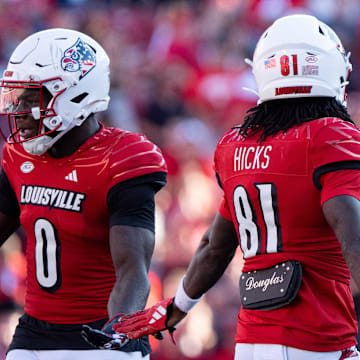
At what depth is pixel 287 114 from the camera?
2.94m

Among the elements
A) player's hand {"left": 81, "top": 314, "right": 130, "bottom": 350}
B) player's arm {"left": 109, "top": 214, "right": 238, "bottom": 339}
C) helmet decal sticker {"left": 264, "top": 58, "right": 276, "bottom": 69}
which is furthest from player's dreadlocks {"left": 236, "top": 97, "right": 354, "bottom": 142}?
player's hand {"left": 81, "top": 314, "right": 130, "bottom": 350}

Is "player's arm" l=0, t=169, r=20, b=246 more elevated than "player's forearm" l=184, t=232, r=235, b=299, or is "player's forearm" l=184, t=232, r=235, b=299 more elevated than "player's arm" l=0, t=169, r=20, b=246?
"player's arm" l=0, t=169, r=20, b=246

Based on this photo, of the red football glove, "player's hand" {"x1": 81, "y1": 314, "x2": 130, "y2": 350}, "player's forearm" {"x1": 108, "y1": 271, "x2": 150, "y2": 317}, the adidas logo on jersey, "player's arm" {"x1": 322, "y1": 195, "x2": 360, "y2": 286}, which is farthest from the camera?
the adidas logo on jersey

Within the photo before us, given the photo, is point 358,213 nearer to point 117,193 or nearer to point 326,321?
point 326,321

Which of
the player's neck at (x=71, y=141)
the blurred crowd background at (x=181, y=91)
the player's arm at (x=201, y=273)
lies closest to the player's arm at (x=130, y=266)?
the player's arm at (x=201, y=273)

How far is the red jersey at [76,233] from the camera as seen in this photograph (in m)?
3.49

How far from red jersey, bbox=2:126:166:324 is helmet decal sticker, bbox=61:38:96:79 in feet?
1.23

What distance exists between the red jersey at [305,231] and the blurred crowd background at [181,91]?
140 inches

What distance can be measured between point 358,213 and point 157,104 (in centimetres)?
572

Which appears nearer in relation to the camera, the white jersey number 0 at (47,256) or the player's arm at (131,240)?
the player's arm at (131,240)

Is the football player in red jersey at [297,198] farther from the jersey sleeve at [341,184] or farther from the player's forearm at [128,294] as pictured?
the player's forearm at [128,294]

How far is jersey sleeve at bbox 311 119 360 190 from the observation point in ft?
8.78

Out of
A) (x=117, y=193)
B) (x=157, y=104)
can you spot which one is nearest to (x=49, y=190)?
(x=117, y=193)

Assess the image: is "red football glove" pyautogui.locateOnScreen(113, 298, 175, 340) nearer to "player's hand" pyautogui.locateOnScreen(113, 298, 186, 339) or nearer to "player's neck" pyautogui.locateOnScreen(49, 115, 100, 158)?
"player's hand" pyautogui.locateOnScreen(113, 298, 186, 339)
